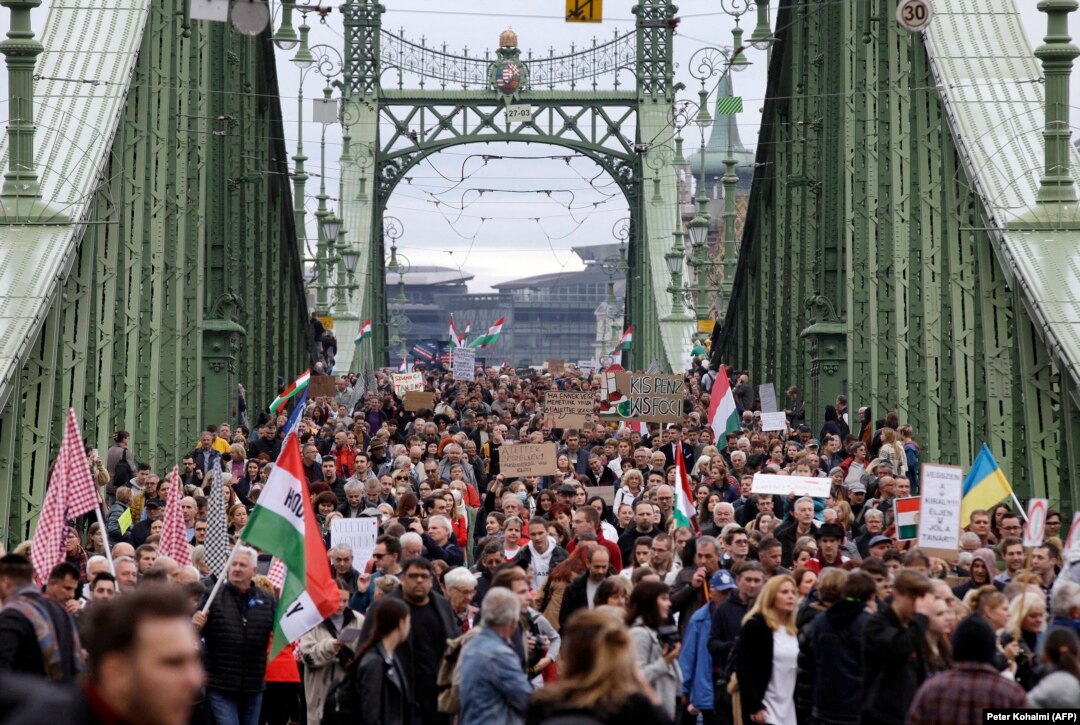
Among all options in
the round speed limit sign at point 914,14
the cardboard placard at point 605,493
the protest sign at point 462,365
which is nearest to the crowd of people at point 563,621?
the cardboard placard at point 605,493

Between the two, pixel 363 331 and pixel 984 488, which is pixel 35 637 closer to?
pixel 984 488

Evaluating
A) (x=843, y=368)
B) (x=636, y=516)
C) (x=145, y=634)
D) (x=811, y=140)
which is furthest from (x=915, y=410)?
(x=145, y=634)

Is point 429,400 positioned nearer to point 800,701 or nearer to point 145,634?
point 800,701

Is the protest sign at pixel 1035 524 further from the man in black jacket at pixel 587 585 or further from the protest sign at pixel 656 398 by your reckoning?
the protest sign at pixel 656 398

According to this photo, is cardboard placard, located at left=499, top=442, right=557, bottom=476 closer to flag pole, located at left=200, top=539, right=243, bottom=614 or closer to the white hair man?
flag pole, located at left=200, top=539, right=243, bottom=614

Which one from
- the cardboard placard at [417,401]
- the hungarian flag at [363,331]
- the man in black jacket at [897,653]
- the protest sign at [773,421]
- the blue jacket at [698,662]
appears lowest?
the blue jacket at [698,662]

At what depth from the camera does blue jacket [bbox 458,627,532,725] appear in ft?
29.2

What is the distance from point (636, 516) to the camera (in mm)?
15000

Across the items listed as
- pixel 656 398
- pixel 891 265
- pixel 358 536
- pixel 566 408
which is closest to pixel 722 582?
pixel 358 536

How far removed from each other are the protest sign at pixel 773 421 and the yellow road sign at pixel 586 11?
7.21m

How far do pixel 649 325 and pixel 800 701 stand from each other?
165 feet

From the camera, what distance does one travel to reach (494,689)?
29.2ft

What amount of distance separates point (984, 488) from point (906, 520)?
27.9 inches

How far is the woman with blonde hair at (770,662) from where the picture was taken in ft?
34.6
